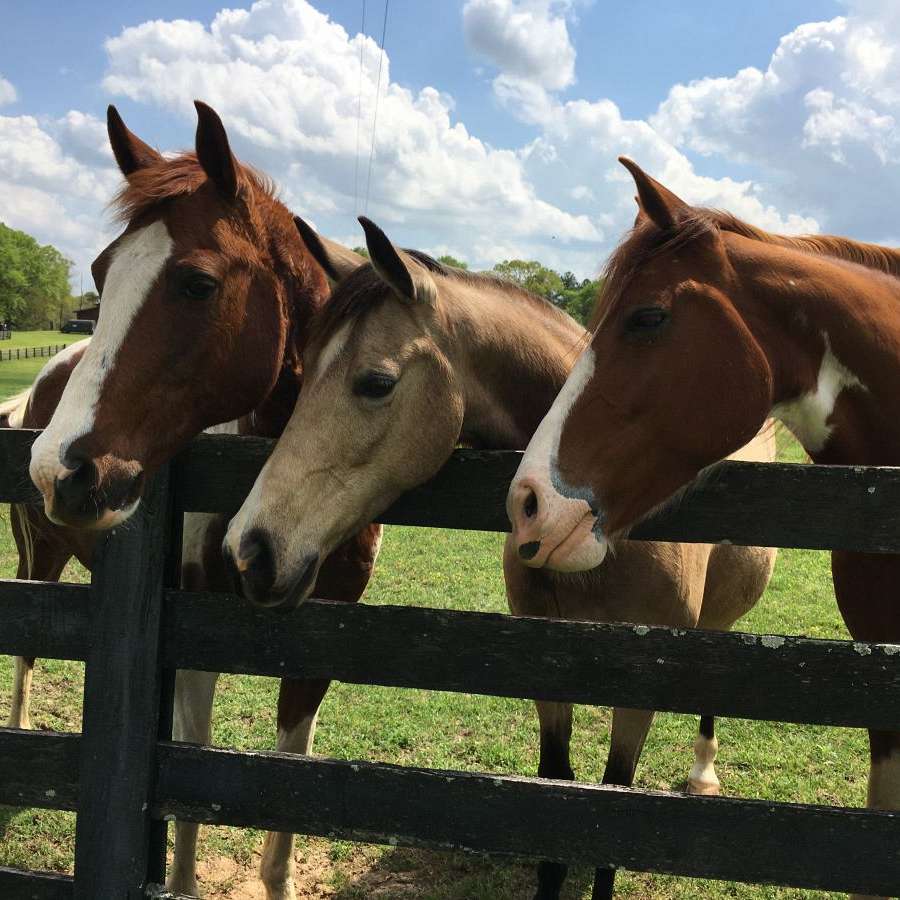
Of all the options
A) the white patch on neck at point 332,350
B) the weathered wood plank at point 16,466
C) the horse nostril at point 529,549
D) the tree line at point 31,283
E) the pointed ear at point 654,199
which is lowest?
the horse nostril at point 529,549

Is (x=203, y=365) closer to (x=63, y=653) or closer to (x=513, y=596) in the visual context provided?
(x=63, y=653)

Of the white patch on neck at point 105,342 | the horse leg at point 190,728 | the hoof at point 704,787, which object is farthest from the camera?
the hoof at point 704,787

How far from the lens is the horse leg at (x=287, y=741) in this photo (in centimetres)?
289

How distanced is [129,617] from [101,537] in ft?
0.75

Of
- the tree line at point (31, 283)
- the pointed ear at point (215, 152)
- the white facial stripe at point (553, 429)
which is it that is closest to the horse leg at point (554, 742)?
the white facial stripe at point (553, 429)

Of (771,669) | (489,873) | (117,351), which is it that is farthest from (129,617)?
(489,873)

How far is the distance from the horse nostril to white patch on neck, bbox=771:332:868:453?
85cm

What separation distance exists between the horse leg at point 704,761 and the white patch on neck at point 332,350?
3197 millimetres

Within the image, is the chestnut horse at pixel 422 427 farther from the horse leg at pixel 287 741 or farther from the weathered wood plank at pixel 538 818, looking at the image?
the horse leg at pixel 287 741

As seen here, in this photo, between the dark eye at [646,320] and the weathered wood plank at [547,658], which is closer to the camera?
the weathered wood plank at [547,658]

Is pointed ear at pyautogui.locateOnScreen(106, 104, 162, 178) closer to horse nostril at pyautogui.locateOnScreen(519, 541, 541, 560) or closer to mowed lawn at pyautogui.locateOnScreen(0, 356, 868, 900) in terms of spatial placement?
horse nostril at pyautogui.locateOnScreen(519, 541, 541, 560)

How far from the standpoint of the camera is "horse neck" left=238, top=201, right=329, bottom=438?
259 centimetres

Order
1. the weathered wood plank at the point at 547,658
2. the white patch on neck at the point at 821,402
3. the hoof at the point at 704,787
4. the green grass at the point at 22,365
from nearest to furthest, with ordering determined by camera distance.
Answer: the weathered wood plank at the point at 547,658 < the white patch on neck at the point at 821,402 < the hoof at the point at 704,787 < the green grass at the point at 22,365

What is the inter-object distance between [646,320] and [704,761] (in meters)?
3.24
